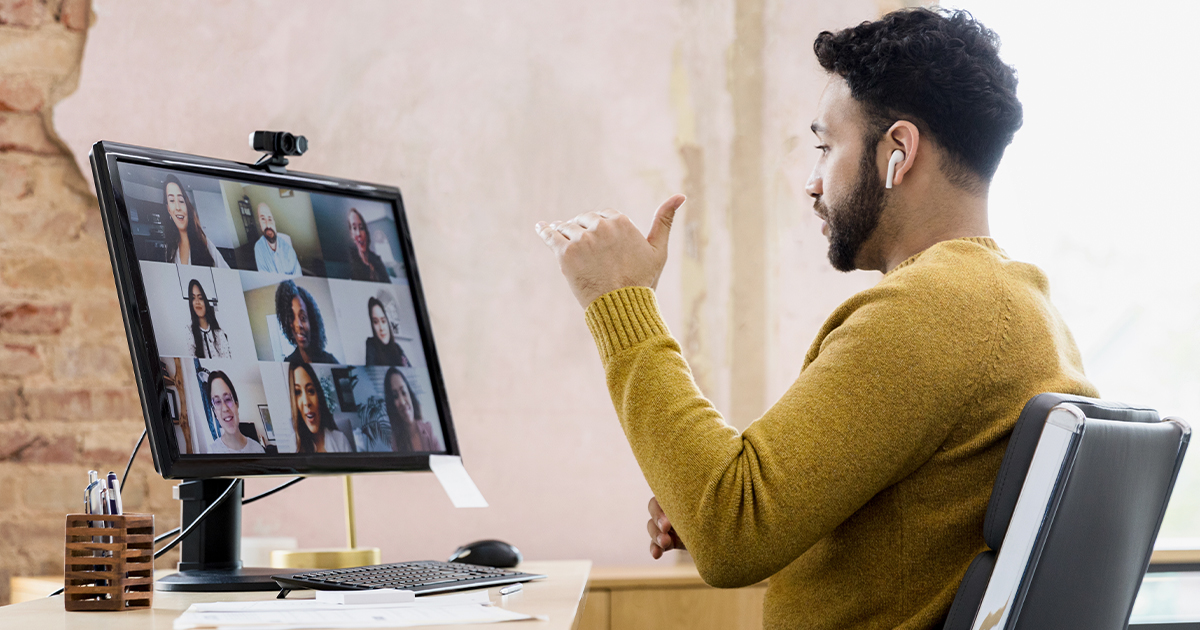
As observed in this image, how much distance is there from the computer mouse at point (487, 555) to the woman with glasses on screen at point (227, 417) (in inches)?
15.7

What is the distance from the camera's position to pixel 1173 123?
2600mm

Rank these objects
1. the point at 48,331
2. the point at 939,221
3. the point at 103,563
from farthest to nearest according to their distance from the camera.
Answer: the point at 48,331 → the point at 939,221 → the point at 103,563

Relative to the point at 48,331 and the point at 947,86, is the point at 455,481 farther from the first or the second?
the point at 48,331

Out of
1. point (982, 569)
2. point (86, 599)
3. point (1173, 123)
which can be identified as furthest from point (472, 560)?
point (1173, 123)

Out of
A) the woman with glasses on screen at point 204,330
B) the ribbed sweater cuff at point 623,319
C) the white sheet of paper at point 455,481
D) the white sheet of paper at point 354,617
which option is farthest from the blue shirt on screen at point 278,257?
the white sheet of paper at point 354,617

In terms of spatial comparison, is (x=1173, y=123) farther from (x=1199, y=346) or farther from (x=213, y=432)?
(x=213, y=432)

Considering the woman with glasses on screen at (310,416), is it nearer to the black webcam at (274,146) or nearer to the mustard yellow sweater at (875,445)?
the black webcam at (274,146)

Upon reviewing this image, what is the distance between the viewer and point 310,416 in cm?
135

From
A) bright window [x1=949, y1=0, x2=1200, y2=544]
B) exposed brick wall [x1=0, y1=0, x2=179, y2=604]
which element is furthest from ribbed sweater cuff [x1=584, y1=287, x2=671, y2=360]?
bright window [x1=949, y1=0, x2=1200, y2=544]

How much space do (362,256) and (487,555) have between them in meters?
0.50

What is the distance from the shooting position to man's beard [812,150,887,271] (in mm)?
1306

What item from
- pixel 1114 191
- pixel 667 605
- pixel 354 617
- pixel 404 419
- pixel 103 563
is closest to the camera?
pixel 354 617

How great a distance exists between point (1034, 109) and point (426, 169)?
5.21 feet

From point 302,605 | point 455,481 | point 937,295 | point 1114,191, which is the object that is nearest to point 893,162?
point 937,295
